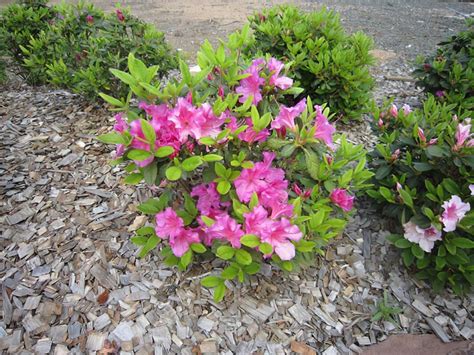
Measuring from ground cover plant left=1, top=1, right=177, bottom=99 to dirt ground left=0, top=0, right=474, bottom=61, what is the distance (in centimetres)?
216

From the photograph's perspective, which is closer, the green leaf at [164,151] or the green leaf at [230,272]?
the green leaf at [164,151]

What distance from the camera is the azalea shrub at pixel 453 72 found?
10.3 ft

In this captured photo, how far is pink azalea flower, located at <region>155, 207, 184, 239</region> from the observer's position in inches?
59.9

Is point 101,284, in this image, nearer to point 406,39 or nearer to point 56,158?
point 56,158

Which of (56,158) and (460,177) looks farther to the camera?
(56,158)

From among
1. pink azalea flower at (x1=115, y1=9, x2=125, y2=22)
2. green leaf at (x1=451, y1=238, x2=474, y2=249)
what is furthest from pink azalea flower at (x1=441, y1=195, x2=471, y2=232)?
pink azalea flower at (x1=115, y1=9, x2=125, y2=22)

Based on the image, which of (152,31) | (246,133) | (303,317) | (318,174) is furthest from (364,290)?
(152,31)

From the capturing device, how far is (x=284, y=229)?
1368 millimetres

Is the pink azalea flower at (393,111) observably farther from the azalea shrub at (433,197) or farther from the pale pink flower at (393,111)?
the azalea shrub at (433,197)

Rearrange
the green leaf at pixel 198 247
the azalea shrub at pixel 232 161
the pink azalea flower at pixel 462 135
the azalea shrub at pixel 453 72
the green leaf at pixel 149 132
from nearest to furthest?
1. the green leaf at pixel 149 132
2. the azalea shrub at pixel 232 161
3. the green leaf at pixel 198 247
4. the pink azalea flower at pixel 462 135
5. the azalea shrub at pixel 453 72

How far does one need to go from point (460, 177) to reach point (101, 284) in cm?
191

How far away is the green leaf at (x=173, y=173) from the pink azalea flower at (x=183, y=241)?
14.2 inches

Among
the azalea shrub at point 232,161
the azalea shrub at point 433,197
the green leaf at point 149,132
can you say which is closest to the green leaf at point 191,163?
the azalea shrub at point 232,161

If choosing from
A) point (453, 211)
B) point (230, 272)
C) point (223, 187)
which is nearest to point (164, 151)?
point (223, 187)
